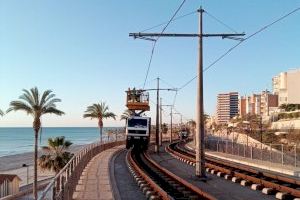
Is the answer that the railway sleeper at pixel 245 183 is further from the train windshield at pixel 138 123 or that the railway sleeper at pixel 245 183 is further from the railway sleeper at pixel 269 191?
the train windshield at pixel 138 123

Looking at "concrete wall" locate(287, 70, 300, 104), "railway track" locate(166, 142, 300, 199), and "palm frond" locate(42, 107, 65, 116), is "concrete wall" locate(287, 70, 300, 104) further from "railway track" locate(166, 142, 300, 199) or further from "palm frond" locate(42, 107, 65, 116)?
"railway track" locate(166, 142, 300, 199)

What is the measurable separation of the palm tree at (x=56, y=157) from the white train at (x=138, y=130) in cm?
714

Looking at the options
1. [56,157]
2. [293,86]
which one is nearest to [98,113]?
[56,157]

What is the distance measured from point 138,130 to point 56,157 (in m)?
9.57

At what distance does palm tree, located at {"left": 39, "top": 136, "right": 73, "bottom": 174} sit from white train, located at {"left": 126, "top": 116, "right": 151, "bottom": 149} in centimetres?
714

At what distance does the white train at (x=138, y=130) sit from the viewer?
156 ft

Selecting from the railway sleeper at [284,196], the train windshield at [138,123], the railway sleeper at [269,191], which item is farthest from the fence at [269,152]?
the railway sleeper at [284,196]

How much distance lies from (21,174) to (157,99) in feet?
154

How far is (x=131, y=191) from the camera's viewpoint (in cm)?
1870

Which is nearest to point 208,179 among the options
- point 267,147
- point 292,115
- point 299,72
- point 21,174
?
point 267,147

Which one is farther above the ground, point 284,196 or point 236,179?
point 284,196

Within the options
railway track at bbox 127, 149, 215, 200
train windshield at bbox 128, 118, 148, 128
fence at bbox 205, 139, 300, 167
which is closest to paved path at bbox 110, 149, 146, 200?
railway track at bbox 127, 149, 215, 200

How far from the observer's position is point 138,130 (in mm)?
47844

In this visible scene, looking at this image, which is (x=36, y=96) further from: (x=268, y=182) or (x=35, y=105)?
(x=268, y=182)
